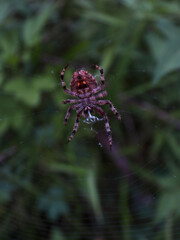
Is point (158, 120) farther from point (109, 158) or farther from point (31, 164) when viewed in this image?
point (31, 164)

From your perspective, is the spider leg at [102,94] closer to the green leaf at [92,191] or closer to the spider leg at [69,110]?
the spider leg at [69,110]

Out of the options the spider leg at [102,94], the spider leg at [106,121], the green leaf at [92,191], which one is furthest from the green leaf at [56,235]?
the spider leg at [102,94]

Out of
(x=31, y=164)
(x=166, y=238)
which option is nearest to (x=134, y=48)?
(x=31, y=164)

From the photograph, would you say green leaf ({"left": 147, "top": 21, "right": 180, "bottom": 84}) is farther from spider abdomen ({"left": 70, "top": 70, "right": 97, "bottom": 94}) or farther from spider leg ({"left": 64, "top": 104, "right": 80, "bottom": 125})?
spider leg ({"left": 64, "top": 104, "right": 80, "bottom": 125})

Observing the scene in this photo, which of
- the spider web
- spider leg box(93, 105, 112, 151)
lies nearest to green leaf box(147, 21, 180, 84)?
spider leg box(93, 105, 112, 151)

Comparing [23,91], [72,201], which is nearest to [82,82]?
[23,91]
